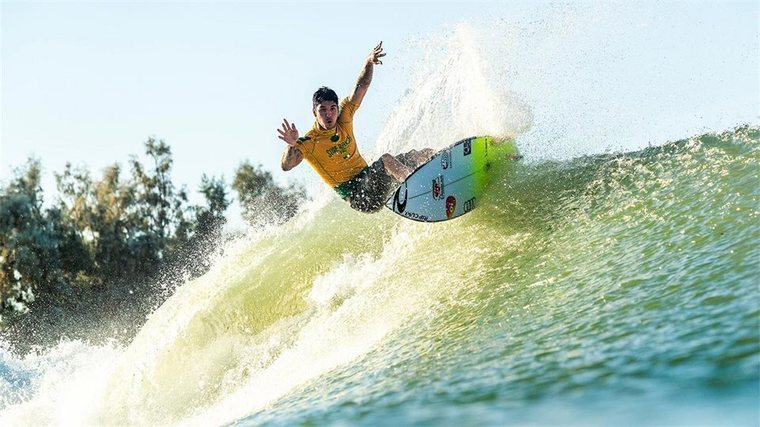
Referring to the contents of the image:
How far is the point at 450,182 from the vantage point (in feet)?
33.1

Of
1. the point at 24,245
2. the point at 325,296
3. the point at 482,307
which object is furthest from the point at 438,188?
the point at 24,245

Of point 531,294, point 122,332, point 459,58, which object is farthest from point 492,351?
point 122,332

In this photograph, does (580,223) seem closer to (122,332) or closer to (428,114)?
(428,114)

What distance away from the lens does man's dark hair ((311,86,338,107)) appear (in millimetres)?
9145

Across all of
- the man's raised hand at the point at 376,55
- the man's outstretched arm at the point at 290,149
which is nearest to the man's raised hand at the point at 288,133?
the man's outstretched arm at the point at 290,149

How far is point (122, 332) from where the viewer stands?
32344mm

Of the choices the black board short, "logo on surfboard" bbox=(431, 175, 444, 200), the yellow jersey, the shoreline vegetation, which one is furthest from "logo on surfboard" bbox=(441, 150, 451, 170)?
the shoreline vegetation

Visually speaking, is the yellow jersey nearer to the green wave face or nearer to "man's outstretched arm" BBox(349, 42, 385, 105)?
"man's outstretched arm" BBox(349, 42, 385, 105)

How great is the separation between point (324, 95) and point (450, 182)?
2170mm

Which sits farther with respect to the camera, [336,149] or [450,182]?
[450,182]

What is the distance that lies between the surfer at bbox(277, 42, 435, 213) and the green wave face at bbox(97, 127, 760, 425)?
1068mm

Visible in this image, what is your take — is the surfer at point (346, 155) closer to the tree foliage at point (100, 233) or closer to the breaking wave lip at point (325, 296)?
the breaking wave lip at point (325, 296)

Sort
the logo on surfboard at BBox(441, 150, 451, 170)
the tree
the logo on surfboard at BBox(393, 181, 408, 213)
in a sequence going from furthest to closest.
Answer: the tree, the logo on surfboard at BBox(441, 150, 451, 170), the logo on surfboard at BBox(393, 181, 408, 213)

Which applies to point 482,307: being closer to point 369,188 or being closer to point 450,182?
point 369,188
